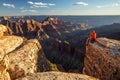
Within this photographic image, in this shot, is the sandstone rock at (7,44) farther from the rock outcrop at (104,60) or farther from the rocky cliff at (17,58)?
the rock outcrop at (104,60)

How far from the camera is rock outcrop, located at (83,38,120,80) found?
72.0ft

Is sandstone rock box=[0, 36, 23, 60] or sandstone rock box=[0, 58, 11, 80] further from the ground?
sandstone rock box=[0, 36, 23, 60]

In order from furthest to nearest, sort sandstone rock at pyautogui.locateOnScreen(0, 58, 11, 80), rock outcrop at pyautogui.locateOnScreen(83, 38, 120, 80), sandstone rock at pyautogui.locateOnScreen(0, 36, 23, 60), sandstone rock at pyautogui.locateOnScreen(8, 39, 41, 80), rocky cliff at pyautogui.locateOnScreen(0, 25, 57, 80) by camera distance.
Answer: sandstone rock at pyautogui.locateOnScreen(0, 36, 23, 60)
sandstone rock at pyautogui.locateOnScreen(8, 39, 41, 80)
rocky cliff at pyautogui.locateOnScreen(0, 25, 57, 80)
rock outcrop at pyautogui.locateOnScreen(83, 38, 120, 80)
sandstone rock at pyautogui.locateOnScreen(0, 58, 11, 80)

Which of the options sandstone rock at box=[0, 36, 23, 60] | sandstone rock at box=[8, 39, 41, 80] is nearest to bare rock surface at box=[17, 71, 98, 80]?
sandstone rock at box=[8, 39, 41, 80]

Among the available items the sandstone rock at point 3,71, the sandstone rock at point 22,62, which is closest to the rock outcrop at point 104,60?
the sandstone rock at point 22,62

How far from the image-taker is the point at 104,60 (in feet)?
78.6

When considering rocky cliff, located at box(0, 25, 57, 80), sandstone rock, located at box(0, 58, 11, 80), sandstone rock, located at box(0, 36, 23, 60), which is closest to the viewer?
sandstone rock, located at box(0, 58, 11, 80)

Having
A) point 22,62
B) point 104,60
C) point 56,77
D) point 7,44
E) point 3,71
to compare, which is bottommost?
point 22,62

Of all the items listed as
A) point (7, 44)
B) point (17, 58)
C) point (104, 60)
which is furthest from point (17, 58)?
point (104, 60)

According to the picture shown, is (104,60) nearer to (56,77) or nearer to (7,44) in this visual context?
(56,77)

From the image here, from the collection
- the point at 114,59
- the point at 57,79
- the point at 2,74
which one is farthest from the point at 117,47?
the point at 2,74

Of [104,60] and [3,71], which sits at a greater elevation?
[3,71]

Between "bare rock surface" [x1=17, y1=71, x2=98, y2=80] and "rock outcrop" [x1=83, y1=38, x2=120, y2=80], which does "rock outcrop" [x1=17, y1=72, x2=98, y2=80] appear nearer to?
"bare rock surface" [x1=17, y1=71, x2=98, y2=80]

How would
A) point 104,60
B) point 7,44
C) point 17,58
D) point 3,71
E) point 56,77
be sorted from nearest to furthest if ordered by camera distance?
point 56,77 < point 3,71 < point 104,60 < point 17,58 < point 7,44
